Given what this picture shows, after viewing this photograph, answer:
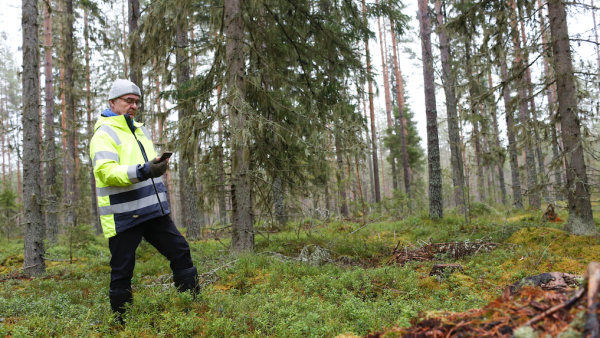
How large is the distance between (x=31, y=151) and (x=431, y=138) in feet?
33.7

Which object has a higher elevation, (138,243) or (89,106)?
(89,106)

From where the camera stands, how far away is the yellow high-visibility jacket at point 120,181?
113 inches

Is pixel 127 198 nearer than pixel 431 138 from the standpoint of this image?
Yes

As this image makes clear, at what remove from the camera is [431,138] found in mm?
10242

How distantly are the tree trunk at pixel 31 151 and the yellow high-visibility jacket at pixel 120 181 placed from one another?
4.33m

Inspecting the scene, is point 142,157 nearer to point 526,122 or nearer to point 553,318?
point 553,318

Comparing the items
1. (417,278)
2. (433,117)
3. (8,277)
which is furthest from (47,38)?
(417,278)

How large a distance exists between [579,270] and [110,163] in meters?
5.67

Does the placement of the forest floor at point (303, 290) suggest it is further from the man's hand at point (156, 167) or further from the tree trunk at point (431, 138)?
the tree trunk at point (431, 138)

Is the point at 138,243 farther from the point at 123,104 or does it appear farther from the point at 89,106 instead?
the point at 89,106

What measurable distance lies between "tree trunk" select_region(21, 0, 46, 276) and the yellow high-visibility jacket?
433 cm

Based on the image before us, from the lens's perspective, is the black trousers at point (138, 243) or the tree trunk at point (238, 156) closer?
the black trousers at point (138, 243)

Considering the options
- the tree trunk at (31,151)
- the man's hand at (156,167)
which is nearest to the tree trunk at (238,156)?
the man's hand at (156,167)

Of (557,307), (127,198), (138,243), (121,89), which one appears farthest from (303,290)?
(121,89)
